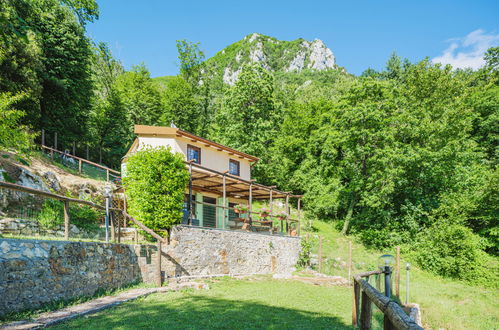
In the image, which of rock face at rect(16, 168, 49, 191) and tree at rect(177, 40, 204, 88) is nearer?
rock face at rect(16, 168, 49, 191)

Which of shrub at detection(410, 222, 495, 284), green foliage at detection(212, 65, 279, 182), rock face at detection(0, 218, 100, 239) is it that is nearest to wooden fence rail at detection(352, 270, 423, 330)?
rock face at detection(0, 218, 100, 239)

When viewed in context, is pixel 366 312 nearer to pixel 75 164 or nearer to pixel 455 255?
pixel 455 255

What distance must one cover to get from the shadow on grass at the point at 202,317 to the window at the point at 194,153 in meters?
11.3

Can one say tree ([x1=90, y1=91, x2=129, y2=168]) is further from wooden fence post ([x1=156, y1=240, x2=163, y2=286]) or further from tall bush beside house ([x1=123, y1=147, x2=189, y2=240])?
wooden fence post ([x1=156, y1=240, x2=163, y2=286])

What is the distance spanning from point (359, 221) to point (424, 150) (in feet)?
26.0

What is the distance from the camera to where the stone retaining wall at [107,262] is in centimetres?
564

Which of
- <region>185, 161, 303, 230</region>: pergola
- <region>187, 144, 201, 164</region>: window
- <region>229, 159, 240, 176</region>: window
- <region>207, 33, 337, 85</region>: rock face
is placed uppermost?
<region>207, 33, 337, 85</region>: rock face

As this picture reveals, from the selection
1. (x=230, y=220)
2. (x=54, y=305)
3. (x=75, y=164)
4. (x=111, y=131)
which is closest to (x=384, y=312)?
(x=54, y=305)

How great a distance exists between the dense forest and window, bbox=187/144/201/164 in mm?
9516

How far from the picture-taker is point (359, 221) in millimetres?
25203

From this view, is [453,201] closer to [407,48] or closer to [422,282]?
[422,282]

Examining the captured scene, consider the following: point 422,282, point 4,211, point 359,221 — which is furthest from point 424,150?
point 4,211

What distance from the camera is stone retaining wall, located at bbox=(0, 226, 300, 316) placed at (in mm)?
5637

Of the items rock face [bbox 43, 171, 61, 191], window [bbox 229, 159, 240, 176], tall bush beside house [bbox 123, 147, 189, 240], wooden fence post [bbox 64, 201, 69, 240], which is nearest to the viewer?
wooden fence post [bbox 64, 201, 69, 240]
